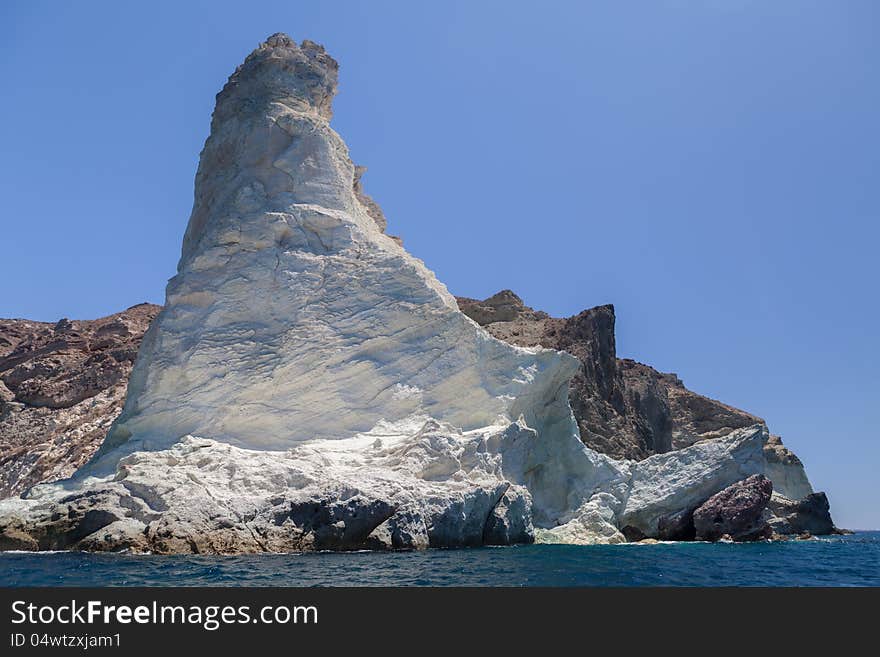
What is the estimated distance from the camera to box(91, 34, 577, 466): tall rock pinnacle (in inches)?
1160

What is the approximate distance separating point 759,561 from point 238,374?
18954 millimetres

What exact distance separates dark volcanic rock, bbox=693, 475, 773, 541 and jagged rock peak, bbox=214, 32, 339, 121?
87.1ft

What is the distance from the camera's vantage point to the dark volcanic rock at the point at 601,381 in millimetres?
53469

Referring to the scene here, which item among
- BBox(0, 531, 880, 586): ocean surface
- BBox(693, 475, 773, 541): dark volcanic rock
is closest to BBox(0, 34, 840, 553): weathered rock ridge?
BBox(693, 475, 773, 541): dark volcanic rock

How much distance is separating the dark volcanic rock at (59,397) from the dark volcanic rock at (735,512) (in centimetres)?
3059

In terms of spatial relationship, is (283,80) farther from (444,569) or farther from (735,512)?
(735,512)

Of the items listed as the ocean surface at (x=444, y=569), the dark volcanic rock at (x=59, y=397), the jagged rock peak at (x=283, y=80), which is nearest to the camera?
the ocean surface at (x=444, y=569)

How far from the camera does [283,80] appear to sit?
128ft

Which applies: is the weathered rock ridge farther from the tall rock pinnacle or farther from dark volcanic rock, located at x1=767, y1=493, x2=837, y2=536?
dark volcanic rock, located at x1=767, y1=493, x2=837, y2=536

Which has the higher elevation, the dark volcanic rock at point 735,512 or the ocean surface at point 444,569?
the dark volcanic rock at point 735,512

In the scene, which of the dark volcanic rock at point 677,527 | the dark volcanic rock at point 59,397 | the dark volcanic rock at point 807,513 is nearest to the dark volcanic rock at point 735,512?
the dark volcanic rock at point 677,527

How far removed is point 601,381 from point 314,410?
31.4 meters

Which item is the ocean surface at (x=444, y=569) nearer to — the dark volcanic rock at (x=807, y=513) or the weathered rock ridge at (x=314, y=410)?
the weathered rock ridge at (x=314, y=410)
